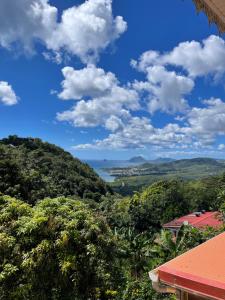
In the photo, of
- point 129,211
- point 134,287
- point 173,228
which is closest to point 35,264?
point 134,287

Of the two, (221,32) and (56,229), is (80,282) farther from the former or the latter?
(221,32)

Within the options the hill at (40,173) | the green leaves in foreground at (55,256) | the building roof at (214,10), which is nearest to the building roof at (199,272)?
the building roof at (214,10)

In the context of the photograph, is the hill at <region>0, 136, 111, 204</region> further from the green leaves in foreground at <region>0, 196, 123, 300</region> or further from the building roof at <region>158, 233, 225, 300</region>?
the building roof at <region>158, 233, 225, 300</region>

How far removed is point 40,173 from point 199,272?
31.8 metres

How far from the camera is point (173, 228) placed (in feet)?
98.9

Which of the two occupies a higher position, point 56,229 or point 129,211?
point 56,229

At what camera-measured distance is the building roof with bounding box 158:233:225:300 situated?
1988mm

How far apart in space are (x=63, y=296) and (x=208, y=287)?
8096mm

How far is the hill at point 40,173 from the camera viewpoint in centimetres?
2278

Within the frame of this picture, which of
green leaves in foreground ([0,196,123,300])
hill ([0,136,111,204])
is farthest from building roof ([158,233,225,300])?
hill ([0,136,111,204])

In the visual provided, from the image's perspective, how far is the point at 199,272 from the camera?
2.13m

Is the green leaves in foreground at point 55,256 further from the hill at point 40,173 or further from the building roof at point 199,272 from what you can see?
the hill at point 40,173

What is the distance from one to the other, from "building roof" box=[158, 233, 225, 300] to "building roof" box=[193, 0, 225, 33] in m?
1.49

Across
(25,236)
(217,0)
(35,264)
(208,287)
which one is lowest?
(35,264)
